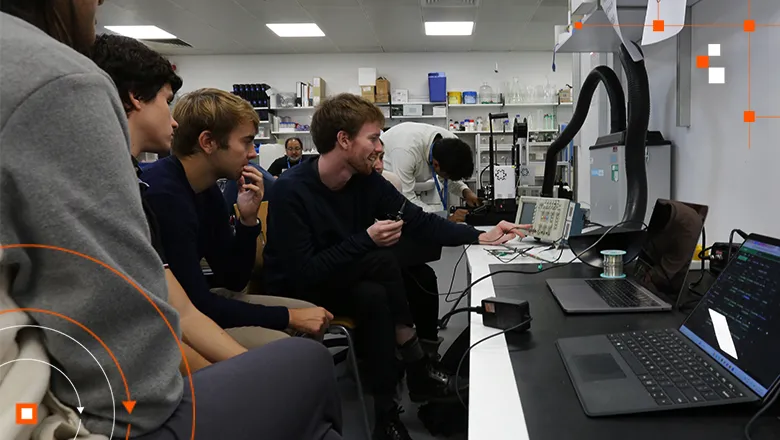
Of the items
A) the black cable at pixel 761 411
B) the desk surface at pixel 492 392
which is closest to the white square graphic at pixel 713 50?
the desk surface at pixel 492 392

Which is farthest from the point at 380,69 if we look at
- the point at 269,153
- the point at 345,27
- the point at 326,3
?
the point at 326,3

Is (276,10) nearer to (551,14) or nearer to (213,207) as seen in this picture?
(551,14)

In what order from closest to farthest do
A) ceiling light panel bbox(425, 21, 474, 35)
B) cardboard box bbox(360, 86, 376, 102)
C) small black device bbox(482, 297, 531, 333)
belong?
small black device bbox(482, 297, 531, 333) → ceiling light panel bbox(425, 21, 474, 35) → cardboard box bbox(360, 86, 376, 102)

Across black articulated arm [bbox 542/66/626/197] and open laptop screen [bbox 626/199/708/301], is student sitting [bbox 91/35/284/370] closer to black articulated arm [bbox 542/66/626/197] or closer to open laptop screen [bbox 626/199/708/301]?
open laptop screen [bbox 626/199/708/301]

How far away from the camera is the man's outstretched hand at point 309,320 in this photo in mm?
1361

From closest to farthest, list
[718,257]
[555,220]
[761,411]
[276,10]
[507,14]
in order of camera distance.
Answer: [761,411]
[718,257]
[555,220]
[276,10]
[507,14]

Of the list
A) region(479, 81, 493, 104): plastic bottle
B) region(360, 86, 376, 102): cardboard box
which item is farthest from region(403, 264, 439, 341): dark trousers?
region(479, 81, 493, 104): plastic bottle

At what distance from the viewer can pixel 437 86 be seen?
623 cm

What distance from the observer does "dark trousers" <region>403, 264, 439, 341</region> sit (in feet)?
7.37

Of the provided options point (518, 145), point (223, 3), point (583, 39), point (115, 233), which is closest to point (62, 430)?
point (115, 233)

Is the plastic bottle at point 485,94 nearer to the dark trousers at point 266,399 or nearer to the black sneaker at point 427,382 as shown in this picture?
the black sneaker at point 427,382

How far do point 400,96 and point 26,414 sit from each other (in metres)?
6.19

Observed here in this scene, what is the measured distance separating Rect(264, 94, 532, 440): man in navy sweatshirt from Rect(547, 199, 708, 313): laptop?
59 centimetres

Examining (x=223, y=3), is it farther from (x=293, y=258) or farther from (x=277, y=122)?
(x=293, y=258)
